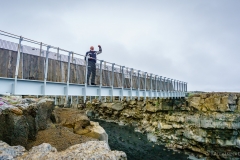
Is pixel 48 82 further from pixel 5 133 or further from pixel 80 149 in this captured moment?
pixel 80 149

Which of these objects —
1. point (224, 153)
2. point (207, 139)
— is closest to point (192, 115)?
point (207, 139)

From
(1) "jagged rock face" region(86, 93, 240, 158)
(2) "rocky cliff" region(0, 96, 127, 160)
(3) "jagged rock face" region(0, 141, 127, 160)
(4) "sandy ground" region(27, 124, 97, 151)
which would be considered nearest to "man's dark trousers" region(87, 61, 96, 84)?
(2) "rocky cliff" region(0, 96, 127, 160)

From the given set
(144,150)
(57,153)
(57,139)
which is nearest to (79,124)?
(57,139)

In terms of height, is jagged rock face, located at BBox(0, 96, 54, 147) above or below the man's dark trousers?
below

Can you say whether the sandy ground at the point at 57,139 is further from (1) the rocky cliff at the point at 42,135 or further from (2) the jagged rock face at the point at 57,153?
(2) the jagged rock face at the point at 57,153

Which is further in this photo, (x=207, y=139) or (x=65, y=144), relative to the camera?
(x=207, y=139)

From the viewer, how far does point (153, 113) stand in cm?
3125

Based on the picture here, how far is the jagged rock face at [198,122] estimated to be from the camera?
71.9 feet

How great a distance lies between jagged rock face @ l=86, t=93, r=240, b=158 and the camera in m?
21.9

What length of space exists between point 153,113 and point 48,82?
25.6 metres

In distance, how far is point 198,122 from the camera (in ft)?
79.8

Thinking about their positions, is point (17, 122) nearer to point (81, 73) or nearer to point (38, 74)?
point (38, 74)

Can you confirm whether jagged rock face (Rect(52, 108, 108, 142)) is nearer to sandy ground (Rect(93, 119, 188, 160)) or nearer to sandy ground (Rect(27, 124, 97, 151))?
sandy ground (Rect(27, 124, 97, 151))

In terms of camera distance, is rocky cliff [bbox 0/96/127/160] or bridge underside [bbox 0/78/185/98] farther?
bridge underside [bbox 0/78/185/98]
